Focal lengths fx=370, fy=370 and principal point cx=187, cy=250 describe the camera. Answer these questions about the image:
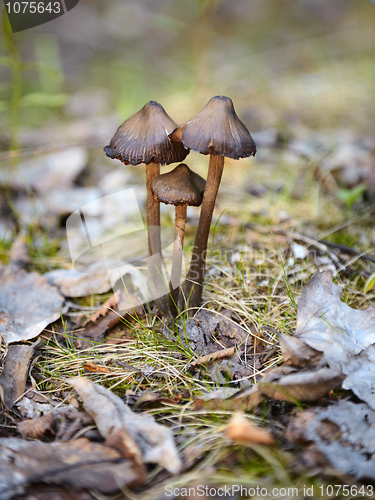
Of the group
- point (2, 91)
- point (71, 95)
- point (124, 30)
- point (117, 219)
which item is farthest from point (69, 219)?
point (124, 30)

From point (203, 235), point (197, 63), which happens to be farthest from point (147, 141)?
point (197, 63)

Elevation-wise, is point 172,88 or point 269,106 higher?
point 172,88

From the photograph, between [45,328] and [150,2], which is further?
[150,2]

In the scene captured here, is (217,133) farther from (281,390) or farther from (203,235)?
(281,390)

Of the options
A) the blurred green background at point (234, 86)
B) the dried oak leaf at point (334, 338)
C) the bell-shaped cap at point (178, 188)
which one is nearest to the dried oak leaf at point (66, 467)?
the dried oak leaf at point (334, 338)

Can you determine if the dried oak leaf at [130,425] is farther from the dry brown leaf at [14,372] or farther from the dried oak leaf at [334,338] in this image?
the dried oak leaf at [334,338]

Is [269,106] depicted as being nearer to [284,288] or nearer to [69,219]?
[69,219]
